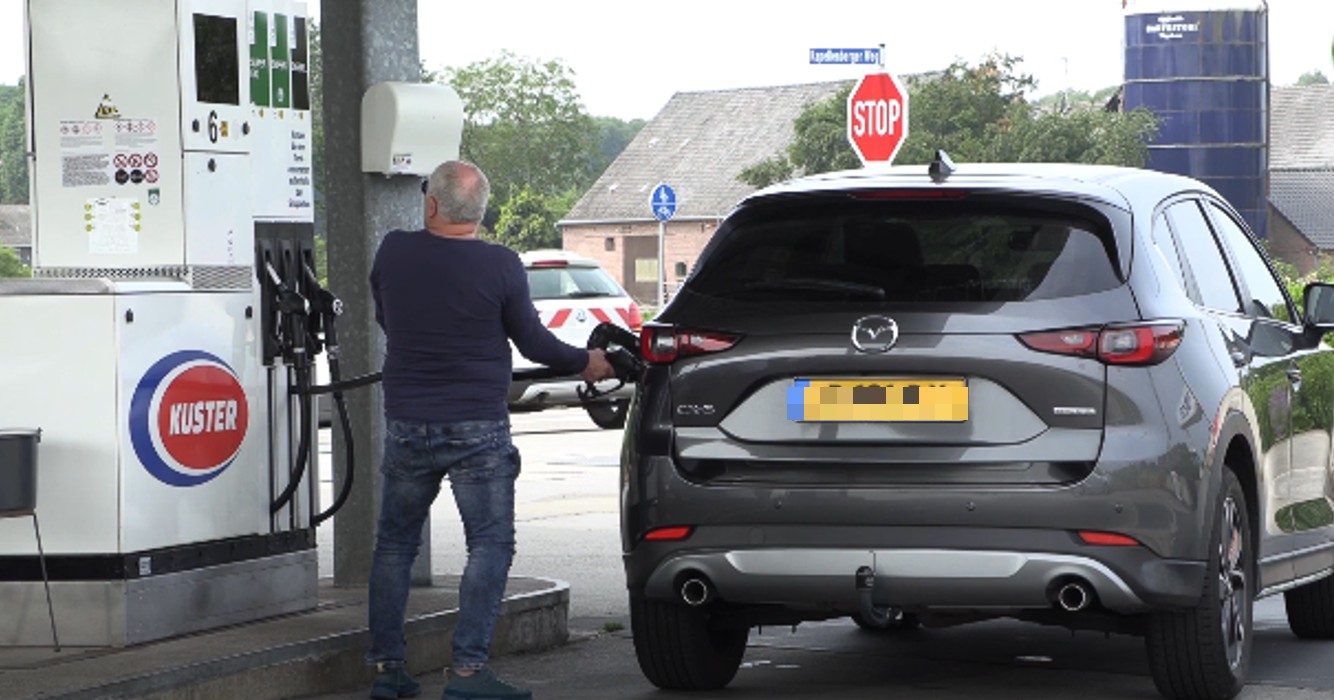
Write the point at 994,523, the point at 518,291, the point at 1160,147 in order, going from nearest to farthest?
1. the point at 994,523
2. the point at 518,291
3. the point at 1160,147

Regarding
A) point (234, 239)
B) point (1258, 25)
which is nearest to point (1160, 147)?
point (1258, 25)

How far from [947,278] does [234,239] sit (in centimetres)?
261

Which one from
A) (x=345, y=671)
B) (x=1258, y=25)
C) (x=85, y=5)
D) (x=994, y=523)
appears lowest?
(x=345, y=671)

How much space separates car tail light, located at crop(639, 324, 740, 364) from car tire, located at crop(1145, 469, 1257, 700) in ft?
5.06

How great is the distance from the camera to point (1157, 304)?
729 cm

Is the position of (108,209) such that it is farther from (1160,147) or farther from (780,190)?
(1160,147)

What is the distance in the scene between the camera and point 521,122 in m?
131

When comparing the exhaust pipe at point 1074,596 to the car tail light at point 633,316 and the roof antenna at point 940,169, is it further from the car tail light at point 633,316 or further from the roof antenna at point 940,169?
the car tail light at point 633,316

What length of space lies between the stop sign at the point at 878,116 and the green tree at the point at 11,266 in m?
Result: 12.0

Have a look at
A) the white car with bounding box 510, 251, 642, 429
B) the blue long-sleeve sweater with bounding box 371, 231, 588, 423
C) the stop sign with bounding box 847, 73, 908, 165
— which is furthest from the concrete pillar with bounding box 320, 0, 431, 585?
the stop sign with bounding box 847, 73, 908, 165

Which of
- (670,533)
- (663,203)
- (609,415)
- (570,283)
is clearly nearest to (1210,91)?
(663,203)

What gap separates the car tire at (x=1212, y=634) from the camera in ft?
24.0

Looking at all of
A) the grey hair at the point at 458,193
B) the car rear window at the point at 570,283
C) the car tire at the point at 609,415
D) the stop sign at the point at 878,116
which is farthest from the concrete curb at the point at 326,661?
the stop sign at the point at 878,116

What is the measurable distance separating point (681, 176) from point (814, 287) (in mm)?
103251
